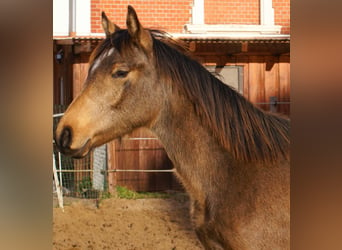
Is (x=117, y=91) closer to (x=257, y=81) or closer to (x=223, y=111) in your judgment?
(x=223, y=111)

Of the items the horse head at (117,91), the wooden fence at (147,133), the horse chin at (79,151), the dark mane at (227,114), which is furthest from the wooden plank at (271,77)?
the horse chin at (79,151)

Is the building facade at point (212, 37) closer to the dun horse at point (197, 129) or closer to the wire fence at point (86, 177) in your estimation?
the wire fence at point (86, 177)

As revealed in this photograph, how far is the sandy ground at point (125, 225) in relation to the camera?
2.50 metres

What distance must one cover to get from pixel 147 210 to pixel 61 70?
3.54ft

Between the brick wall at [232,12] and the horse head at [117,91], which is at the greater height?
the brick wall at [232,12]

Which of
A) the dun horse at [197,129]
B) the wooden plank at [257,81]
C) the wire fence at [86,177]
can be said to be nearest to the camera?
the dun horse at [197,129]

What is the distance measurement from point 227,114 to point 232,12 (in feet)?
3.29

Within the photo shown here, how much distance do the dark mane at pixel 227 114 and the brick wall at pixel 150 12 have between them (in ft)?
2.67

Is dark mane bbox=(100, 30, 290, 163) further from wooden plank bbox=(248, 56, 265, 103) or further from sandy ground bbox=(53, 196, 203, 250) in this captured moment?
sandy ground bbox=(53, 196, 203, 250)
